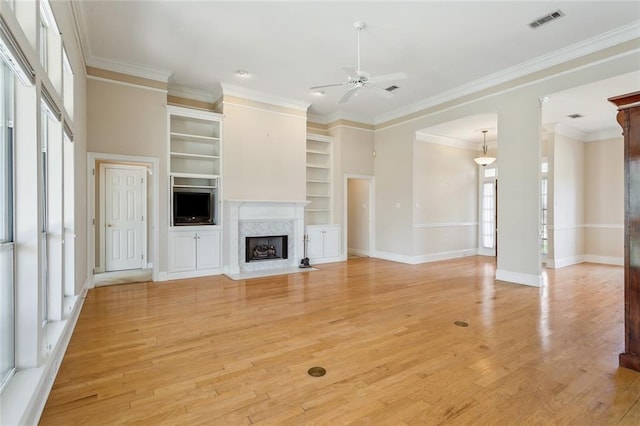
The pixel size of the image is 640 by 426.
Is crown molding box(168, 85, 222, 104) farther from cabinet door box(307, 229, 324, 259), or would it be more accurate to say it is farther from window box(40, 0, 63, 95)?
cabinet door box(307, 229, 324, 259)

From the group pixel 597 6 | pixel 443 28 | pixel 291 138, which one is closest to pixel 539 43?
pixel 597 6

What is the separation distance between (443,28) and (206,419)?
4.69 metres

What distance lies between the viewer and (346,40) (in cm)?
431

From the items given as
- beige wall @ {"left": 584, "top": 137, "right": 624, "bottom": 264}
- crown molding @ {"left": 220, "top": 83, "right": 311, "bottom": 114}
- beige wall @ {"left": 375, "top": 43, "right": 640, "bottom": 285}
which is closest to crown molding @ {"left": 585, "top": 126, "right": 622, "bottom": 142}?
beige wall @ {"left": 584, "top": 137, "right": 624, "bottom": 264}

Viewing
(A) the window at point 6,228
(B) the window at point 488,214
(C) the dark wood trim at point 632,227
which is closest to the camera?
(A) the window at point 6,228

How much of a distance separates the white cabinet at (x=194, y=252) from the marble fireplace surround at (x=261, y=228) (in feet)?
0.79

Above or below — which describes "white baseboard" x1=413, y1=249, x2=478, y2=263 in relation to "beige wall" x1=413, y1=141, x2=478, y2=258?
below

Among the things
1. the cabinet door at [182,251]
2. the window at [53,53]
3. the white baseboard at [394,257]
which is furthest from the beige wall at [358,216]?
the window at [53,53]

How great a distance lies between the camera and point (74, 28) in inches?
Answer: 146

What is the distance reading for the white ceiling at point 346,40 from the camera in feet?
12.0

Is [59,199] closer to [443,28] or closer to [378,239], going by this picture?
[443,28]

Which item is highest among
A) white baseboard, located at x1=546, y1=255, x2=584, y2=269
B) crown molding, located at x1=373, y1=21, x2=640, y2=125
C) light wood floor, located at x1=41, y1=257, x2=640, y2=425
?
crown molding, located at x1=373, y1=21, x2=640, y2=125

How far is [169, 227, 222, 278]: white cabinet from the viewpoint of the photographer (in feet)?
18.0

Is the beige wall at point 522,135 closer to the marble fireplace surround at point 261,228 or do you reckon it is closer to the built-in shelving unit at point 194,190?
the marble fireplace surround at point 261,228
